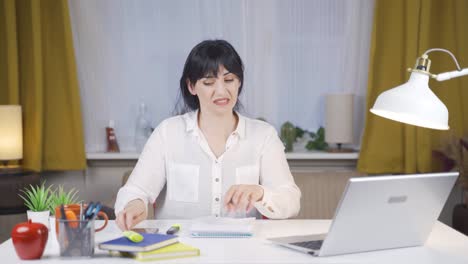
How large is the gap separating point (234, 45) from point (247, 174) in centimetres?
165

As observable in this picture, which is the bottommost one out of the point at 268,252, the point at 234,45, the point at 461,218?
the point at 461,218

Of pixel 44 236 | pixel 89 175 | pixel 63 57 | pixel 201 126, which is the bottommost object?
pixel 89 175

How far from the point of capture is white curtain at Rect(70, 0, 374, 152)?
4.12 metres

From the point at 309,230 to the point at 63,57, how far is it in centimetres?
238

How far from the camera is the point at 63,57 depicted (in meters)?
4.05

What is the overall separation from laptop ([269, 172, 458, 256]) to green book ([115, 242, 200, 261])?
27 centimetres

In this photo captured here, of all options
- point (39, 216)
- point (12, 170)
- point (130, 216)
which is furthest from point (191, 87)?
point (12, 170)

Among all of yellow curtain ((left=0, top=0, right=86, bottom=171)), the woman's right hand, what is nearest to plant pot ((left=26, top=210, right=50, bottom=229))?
the woman's right hand

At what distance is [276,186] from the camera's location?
2.58 meters

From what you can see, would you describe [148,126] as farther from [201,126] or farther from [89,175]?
[201,126]

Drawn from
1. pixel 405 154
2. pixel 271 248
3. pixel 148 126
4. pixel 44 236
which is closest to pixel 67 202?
pixel 44 236

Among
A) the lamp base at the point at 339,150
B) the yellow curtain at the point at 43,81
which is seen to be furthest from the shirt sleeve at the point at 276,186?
the yellow curtain at the point at 43,81

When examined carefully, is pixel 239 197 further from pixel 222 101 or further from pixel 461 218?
pixel 461 218

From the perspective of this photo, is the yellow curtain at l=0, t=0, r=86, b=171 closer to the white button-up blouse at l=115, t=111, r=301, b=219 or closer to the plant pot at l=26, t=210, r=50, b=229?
the white button-up blouse at l=115, t=111, r=301, b=219
